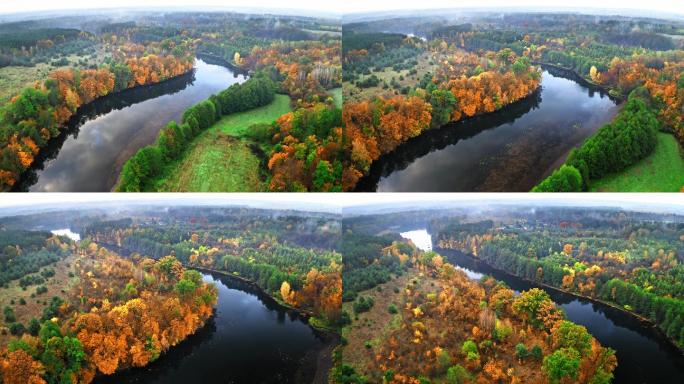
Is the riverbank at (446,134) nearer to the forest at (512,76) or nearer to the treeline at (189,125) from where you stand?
the forest at (512,76)

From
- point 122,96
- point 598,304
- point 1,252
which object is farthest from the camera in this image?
point 1,252

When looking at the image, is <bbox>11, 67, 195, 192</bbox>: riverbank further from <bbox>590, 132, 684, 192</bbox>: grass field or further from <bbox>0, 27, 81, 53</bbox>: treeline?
<bbox>590, 132, 684, 192</bbox>: grass field

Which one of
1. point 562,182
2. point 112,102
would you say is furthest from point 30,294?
point 562,182

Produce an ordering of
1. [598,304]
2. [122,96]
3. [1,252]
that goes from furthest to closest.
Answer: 1. [1,252]
2. [598,304]
3. [122,96]

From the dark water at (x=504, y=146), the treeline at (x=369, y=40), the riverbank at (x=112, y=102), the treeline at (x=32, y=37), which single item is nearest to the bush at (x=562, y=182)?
the dark water at (x=504, y=146)

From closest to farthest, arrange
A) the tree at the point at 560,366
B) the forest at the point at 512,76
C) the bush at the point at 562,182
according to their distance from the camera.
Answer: the tree at the point at 560,366 < the bush at the point at 562,182 < the forest at the point at 512,76

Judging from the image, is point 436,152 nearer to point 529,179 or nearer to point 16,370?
point 529,179

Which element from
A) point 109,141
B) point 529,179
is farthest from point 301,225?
point 529,179
